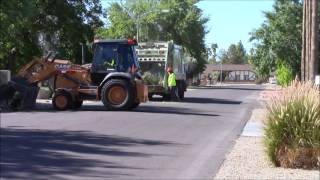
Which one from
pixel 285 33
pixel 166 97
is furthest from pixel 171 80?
pixel 285 33

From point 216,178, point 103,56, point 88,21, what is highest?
point 88,21

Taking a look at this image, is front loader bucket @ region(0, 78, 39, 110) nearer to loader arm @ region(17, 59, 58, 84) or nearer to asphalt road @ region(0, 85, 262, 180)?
loader arm @ region(17, 59, 58, 84)

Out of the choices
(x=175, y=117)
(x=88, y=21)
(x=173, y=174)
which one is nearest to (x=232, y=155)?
(x=173, y=174)

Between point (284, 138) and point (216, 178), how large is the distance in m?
1.96

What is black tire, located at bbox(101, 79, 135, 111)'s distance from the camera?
24109 mm

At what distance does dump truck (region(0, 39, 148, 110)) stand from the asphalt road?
2.57 metres

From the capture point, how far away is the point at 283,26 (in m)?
58.1

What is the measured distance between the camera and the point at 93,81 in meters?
25.2

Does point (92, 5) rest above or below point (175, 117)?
above

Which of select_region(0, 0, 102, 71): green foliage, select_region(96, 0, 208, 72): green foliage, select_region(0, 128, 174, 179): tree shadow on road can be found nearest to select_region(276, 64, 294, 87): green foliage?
select_region(0, 0, 102, 71): green foliage

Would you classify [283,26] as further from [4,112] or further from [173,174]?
[173,174]

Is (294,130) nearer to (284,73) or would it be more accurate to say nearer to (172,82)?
(172,82)

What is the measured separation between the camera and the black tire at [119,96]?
2411 cm

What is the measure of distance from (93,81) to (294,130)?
14915 millimetres
